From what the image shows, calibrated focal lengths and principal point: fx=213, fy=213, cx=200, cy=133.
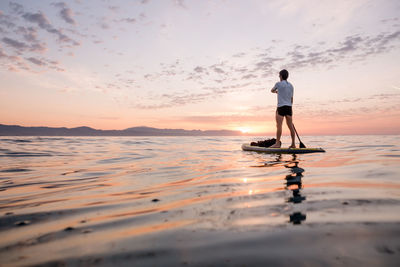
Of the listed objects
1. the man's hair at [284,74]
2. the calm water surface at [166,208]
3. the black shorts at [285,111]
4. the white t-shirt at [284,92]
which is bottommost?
the calm water surface at [166,208]

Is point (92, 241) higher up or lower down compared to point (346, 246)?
lower down

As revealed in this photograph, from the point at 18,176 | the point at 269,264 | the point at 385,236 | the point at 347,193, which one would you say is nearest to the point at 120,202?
the point at 269,264

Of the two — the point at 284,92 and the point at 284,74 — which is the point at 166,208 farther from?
the point at 284,74

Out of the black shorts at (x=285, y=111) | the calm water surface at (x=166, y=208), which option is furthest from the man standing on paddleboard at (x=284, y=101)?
the calm water surface at (x=166, y=208)

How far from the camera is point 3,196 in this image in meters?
2.93

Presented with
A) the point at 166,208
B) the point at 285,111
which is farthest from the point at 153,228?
the point at 285,111

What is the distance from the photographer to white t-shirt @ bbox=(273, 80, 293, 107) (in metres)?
8.32

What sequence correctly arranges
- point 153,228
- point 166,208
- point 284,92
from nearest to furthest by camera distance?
1. point 153,228
2. point 166,208
3. point 284,92

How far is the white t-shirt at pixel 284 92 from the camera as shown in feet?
27.3

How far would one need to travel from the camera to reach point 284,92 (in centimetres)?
832

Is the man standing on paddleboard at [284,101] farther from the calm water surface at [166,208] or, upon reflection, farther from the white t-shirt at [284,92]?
the calm water surface at [166,208]

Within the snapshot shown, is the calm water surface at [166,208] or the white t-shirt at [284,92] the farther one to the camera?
the white t-shirt at [284,92]

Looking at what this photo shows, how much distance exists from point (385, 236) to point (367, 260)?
42 centimetres

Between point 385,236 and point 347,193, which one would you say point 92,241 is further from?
point 347,193
